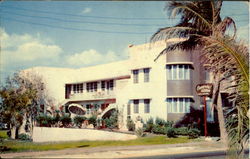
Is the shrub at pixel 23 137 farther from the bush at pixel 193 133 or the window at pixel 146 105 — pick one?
the bush at pixel 193 133

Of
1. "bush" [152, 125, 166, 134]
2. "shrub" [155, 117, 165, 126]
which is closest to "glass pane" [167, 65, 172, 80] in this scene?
"shrub" [155, 117, 165, 126]

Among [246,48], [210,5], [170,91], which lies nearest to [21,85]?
[170,91]

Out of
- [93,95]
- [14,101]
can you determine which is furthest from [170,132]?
[93,95]

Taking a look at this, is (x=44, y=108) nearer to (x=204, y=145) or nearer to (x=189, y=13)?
(x=204, y=145)

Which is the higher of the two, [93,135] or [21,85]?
[21,85]

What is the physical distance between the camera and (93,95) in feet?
90.4

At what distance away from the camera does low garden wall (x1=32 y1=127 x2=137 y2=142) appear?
772 inches

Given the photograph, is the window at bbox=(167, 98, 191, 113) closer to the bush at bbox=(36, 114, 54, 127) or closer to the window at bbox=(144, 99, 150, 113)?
the window at bbox=(144, 99, 150, 113)

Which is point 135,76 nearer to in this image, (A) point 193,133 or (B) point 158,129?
(B) point 158,129

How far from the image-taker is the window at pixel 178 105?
21.7m

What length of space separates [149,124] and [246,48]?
1505 centimetres

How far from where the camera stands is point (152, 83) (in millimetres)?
22734

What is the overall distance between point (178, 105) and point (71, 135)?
6716 millimetres

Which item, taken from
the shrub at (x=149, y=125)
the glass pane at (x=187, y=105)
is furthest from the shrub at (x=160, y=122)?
the glass pane at (x=187, y=105)
